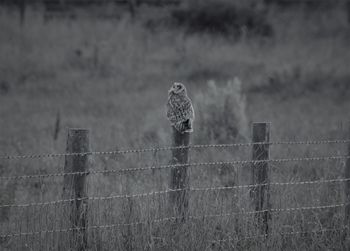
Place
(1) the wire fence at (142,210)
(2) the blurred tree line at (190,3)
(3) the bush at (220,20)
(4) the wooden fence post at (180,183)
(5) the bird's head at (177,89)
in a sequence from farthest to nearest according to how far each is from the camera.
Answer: (3) the bush at (220,20) → (2) the blurred tree line at (190,3) → (5) the bird's head at (177,89) → (4) the wooden fence post at (180,183) → (1) the wire fence at (142,210)

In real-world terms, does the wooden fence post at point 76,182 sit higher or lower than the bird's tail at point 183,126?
lower

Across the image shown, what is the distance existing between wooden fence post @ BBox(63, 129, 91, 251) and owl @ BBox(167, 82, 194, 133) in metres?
1.00

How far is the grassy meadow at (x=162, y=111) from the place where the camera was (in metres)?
6.23

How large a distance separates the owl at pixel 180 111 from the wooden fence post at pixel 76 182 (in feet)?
3.27

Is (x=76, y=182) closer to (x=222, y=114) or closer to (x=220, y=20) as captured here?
(x=222, y=114)

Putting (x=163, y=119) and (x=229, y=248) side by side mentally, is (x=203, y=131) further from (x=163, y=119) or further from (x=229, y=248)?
(x=229, y=248)

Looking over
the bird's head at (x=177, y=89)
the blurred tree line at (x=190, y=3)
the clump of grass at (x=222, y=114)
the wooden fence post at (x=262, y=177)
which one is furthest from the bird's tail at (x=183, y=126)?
the blurred tree line at (x=190, y=3)

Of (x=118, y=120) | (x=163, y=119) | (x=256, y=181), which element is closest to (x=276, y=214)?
(x=256, y=181)

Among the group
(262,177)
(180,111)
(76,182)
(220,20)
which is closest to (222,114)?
(262,177)

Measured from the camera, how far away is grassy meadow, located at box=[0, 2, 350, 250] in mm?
6230

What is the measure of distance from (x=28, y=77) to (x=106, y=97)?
164 inches

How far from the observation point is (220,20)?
102 ft

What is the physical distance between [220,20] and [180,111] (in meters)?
25.4

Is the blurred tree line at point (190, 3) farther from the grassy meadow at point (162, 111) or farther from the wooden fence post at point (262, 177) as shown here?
the wooden fence post at point (262, 177)
